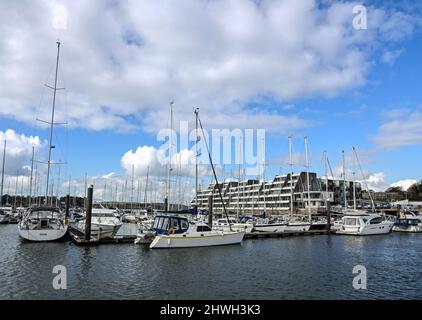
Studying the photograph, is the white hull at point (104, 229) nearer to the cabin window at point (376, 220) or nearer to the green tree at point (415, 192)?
the cabin window at point (376, 220)

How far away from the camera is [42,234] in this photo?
4138 centimetres

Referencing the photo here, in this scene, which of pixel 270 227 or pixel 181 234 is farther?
pixel 270 227

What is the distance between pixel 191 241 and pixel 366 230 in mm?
36378

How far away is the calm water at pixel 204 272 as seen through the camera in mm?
21500

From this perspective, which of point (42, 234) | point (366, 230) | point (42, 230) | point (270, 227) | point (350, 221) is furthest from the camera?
point (350, 221)

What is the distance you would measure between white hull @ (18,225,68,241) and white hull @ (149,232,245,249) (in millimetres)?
11650

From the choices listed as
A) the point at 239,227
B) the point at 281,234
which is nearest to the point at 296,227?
the point at 281,234

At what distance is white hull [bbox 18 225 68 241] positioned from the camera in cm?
4084

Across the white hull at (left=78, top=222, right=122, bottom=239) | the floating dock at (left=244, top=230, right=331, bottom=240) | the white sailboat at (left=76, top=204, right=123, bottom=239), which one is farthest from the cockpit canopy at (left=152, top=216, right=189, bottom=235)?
the floating dock at (left=244, top=230, right=331, bottom=240)

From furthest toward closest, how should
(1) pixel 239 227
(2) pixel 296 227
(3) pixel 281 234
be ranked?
(2) pixel 296 227 < (1) pixel 239 227 < (3) pixel 281 234

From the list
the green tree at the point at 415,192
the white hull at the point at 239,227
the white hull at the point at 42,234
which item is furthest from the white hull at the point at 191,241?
the green tree at the point at 415,192

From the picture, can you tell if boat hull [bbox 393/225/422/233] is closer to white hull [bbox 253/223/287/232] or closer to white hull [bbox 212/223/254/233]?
white hull [bbox 253/223/287/232]

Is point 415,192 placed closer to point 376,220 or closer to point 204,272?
point 376,220
